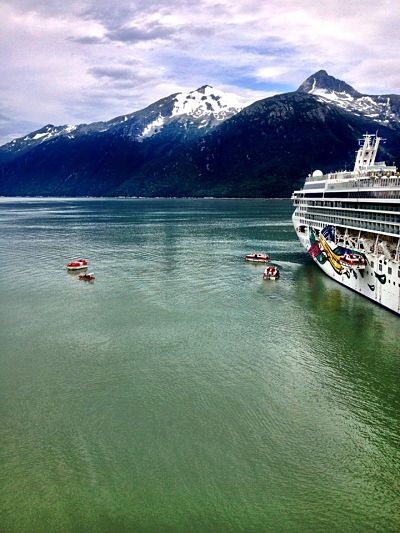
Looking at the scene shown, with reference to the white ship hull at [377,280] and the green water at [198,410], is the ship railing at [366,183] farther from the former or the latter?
the green water at [198,410]

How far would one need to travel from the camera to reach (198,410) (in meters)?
35.0

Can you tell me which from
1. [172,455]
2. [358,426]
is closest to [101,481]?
[172,455]

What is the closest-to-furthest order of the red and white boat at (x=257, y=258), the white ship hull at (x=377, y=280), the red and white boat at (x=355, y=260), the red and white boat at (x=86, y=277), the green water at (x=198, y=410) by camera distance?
the green water at (x=198, y=410) → the white ship hull at (x=377, y=280) → the red and white boat at (x=355, y=260) → the red and white boat at (x=86, y=277) → the red and white boat at (x=257, y=258)

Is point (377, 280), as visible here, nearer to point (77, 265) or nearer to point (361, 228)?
point (361, 228)

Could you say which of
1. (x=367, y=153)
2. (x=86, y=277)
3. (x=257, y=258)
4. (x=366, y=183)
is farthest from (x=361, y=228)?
(x=86, y=277)

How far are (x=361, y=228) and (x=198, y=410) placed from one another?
39962 millimetres

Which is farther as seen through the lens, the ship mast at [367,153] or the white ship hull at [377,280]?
the ship mast at [367,153]

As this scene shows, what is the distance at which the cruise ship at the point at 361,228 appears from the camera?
5547cm

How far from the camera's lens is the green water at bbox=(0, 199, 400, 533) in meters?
25.3

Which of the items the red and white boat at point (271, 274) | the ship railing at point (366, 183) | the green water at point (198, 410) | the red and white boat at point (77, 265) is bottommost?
the green water at point (198, 410)

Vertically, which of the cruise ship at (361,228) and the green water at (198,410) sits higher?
the cruise ship at (361,228)

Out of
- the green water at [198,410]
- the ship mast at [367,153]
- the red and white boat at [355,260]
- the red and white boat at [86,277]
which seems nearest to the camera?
the green water at [198,410]

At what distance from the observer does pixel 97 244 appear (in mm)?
128125

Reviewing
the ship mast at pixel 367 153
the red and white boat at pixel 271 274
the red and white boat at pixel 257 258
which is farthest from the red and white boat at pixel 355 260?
the red and white boat at pixel 257 258
